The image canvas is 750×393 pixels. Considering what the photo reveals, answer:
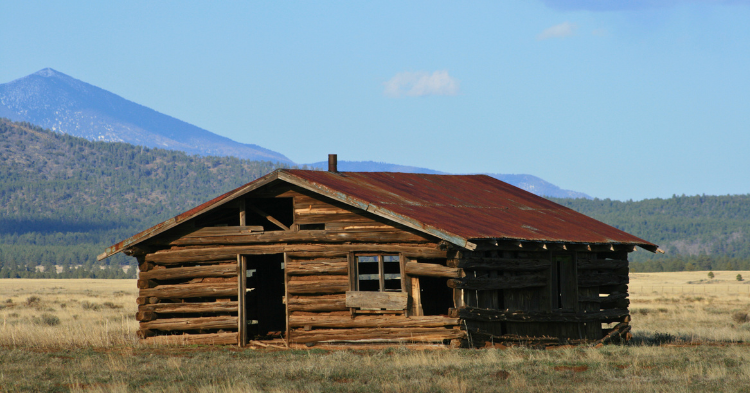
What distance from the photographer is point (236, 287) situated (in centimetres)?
1700

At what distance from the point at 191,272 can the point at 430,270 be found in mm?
4965

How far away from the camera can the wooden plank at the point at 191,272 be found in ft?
55.8

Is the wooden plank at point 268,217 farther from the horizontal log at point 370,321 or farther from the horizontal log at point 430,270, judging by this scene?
the horizontal log at point 430,270

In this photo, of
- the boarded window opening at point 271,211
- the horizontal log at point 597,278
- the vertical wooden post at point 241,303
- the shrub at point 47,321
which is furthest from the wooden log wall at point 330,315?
the shrub at point 47,321

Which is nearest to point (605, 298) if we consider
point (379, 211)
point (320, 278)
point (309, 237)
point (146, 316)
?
point (379, 211)

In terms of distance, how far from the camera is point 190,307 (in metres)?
17.3

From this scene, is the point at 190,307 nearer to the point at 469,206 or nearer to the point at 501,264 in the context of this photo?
the point at 501,264

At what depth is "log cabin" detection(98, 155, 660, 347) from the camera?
15.7m

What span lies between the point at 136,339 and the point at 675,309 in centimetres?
2083

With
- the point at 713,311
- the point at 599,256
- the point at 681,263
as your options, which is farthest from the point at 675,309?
the point at 681,263

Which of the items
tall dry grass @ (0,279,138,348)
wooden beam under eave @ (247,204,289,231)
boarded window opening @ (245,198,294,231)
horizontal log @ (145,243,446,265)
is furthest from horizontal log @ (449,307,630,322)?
tall dry grass @ (0,279,138,348)

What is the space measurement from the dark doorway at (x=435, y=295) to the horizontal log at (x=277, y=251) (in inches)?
185

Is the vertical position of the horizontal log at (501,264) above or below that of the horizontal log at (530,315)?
above

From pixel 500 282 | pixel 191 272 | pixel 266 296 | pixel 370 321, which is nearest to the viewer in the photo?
pixel 370 321
